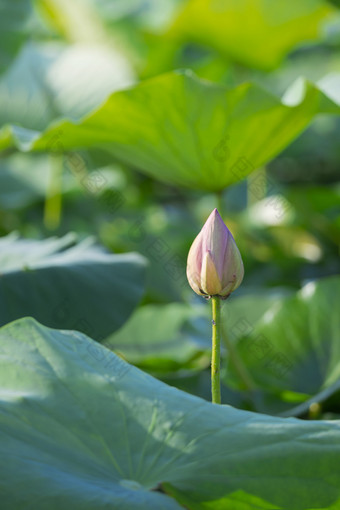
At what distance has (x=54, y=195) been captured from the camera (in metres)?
1.52

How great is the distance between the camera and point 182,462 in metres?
0.45

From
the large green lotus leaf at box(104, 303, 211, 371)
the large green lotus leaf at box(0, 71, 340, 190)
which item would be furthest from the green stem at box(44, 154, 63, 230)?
the large green lotus leaf at box(0, 71, 340, 190)

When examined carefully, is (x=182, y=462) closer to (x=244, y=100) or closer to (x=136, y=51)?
(x=244, y=100)

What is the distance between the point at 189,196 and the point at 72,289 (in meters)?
1.30

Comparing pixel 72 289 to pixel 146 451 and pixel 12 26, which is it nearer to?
pixel 146 451

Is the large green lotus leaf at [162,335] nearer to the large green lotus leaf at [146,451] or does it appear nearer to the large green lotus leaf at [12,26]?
the large green lotus leaf at [146,451]

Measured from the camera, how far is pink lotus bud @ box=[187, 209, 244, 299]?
0.47 meters

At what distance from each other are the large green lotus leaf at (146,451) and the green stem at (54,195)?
0.98m

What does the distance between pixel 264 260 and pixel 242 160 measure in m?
0.65

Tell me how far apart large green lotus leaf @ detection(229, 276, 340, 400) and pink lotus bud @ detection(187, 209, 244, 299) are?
1.32 feet

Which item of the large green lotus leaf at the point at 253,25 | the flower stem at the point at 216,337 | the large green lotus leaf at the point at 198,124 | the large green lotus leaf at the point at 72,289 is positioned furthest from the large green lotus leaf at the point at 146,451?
the large green lotus leaf at the point at 253,25

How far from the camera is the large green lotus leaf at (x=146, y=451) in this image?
0.43 meters

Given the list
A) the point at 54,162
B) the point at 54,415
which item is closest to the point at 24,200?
the point at 54,162

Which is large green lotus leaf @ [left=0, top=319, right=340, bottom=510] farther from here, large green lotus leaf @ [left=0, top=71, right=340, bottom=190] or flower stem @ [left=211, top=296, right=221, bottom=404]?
large green lotus leaf @ [left=0, top=71, right=340, bottom=190]
